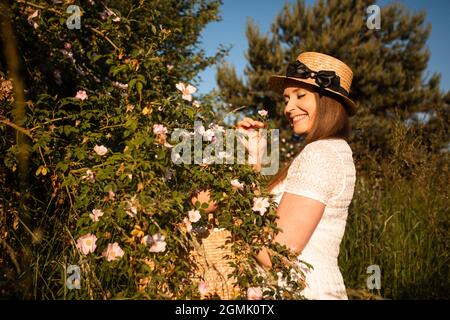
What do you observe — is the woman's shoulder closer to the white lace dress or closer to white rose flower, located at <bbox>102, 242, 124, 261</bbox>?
the white lace dress

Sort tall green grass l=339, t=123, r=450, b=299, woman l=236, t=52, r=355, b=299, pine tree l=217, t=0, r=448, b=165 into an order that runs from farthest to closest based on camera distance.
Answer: pine tree l=217, t=0, r=448, b=165, tall green grass l=339, t=123, r=450, b=299, woman l=236, t=52, r=355, b=299

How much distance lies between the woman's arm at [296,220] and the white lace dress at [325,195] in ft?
0.11

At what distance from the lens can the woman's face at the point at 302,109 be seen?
2030 millimetres

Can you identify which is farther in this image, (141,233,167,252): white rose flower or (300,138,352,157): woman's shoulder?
(300,138,352,157): woman's shoulder

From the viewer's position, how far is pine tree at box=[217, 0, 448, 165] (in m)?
14.7

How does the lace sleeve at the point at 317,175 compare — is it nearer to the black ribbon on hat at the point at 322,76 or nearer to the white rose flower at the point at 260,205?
the white rose flower at the point at 260,205

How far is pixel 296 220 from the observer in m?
1.61

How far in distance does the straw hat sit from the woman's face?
2.4 inches

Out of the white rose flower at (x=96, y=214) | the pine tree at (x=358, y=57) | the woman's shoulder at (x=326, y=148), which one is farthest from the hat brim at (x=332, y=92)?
the pine tree at (x=358, y=57)

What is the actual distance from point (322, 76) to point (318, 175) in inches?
22.6

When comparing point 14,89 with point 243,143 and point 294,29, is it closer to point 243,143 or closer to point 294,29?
point 243,143

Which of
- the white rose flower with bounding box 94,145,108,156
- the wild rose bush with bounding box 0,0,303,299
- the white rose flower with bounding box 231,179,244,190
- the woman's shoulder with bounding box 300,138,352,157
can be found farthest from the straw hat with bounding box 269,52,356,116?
the white rose flower with bounding box 94,145,108,156

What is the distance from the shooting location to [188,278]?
1.43m
